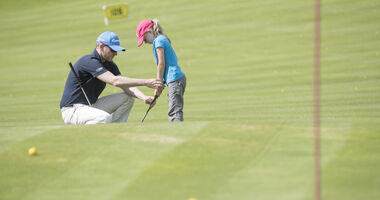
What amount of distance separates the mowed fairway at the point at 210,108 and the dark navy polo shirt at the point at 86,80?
2.33ft

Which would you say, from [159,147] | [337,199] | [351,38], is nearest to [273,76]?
[351,38]

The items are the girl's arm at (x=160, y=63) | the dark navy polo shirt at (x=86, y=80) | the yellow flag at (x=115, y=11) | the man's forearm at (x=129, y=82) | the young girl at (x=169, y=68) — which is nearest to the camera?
the man's forearm at (x=129, y=82)

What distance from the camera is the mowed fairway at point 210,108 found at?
16.7 feet

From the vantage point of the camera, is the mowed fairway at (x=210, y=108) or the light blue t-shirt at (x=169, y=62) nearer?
the mowed fairway at (x=210, y=108)

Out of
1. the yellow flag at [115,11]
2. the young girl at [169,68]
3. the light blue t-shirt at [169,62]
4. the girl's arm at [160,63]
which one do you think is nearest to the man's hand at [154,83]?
the girl's arm at [160,63]

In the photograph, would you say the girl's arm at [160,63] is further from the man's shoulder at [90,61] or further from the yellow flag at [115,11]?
the yellow flag at [115,11]

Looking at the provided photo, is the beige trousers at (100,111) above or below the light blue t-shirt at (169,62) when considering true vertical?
below

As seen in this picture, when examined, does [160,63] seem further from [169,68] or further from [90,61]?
[90,61]

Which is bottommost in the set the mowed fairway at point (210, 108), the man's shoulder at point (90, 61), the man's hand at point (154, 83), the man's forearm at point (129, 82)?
the mowed fairway at point (210, 108)

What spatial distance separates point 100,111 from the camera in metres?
7.72

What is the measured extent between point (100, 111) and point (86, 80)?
0.64 m

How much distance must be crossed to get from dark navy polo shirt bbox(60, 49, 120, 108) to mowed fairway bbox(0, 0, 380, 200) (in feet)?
2.33

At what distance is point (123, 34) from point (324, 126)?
16835 mm

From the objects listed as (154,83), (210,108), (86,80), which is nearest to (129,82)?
(154,83)
